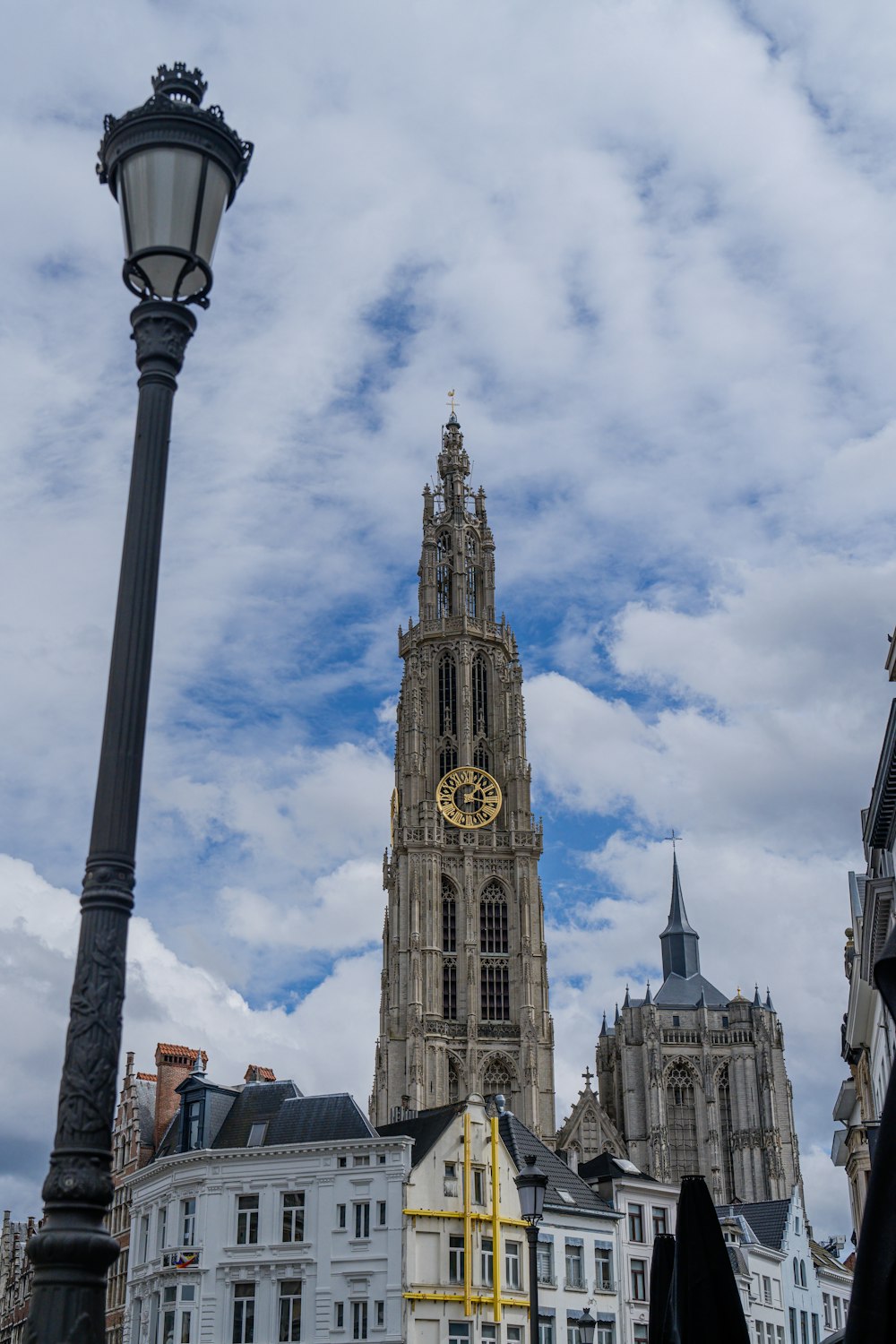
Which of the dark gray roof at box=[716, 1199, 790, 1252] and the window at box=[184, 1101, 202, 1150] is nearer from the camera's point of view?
the window at box=[184, 1101, 202, 1150]

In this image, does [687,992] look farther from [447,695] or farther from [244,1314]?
[244,1314]

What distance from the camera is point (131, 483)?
6.73m

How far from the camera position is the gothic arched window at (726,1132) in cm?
9400

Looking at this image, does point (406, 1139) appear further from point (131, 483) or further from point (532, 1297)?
point (131, 483)

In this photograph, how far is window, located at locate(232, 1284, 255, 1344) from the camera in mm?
38812

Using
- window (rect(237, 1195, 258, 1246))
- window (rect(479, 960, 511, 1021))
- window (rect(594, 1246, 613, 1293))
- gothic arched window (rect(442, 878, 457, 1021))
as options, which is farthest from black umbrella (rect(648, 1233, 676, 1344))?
window (rect(479, 960, 511, 1021))

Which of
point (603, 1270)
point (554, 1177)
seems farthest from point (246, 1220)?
point (603, 1270)

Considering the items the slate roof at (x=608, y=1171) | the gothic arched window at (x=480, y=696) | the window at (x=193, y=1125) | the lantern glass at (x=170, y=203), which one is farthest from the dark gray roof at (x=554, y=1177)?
the gothic arched window at (x=480, y=696)

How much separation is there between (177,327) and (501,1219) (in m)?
38.1

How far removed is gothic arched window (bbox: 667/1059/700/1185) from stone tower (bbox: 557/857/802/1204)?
0.19ft

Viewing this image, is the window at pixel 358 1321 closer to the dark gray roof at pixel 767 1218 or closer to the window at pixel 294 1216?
the window at pixel 294 1216

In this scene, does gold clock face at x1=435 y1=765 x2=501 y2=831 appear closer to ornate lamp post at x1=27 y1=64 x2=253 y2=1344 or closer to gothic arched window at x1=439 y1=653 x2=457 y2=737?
gothic arched window at x1=439 y1=653 x2=457 y2=737

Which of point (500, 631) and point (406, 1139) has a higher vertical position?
point (500, 631)

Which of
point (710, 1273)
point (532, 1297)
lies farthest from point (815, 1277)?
point (710, 1273)
